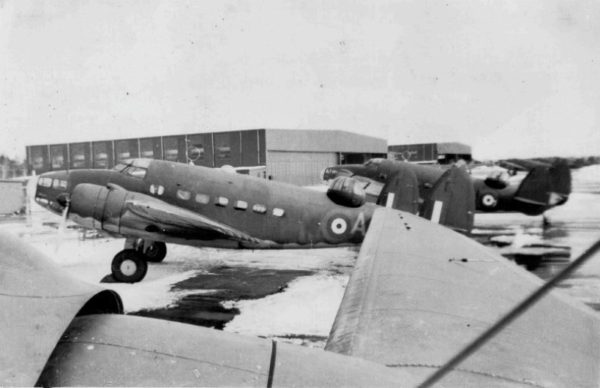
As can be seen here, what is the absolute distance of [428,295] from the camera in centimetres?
267

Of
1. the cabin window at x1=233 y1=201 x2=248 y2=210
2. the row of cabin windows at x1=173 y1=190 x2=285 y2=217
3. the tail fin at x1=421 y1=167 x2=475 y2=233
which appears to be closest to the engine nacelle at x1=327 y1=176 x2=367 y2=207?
the row of cabin windows at x1=173 y1=190 x2=285 y2=217

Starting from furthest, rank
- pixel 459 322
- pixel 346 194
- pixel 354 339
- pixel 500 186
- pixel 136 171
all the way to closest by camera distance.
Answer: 1. pixel 500 186
2. pixel 136 171
3. pixel 346 194
4. pixel 459 322
5. pixel 354 339

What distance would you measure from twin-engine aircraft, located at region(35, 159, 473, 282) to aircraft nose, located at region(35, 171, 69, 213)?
417 mm

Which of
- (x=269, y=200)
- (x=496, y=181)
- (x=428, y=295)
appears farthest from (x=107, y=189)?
(x=496, y=181)

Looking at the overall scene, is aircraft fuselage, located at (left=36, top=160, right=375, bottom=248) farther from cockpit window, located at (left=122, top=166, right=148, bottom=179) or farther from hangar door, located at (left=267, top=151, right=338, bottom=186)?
hangar door, located at (left=267, top=151, right=338, bottom=186)

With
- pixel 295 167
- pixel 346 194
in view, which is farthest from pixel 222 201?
pixel 295 167

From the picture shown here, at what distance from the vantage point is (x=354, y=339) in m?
2.02

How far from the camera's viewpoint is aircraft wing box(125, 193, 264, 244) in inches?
348

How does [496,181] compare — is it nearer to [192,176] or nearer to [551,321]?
[192,176]

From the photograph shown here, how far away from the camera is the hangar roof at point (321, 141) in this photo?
31.0m

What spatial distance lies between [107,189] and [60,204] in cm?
164

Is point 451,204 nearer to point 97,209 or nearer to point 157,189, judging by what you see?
point 157,189

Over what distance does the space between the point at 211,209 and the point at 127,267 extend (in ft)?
6.68

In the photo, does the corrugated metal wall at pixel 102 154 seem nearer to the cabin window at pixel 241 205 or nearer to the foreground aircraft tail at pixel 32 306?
the cabin window at pixel 241 205
